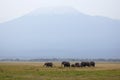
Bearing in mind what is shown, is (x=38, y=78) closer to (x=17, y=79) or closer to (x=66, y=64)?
(x=17, y=79)

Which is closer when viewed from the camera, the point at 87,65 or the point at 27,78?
the point at 27,78

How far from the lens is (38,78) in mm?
37250

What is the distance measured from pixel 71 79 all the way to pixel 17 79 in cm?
498

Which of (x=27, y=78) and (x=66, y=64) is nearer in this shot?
(x=27, y=78)

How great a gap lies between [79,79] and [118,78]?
3.91 meters

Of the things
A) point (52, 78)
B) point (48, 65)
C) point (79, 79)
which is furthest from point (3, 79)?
point (48, 65)

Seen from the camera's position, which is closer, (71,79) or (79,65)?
(71,79)

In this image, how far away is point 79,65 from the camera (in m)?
61.7

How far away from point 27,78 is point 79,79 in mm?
5068

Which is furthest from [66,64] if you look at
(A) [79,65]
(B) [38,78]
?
(B) [38,78]

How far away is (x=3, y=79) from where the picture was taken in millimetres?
36656

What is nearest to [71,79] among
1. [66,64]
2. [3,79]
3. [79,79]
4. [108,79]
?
[79,79]

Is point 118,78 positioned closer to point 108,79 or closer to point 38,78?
point 108,79

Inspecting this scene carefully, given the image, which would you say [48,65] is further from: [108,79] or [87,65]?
[108,79]
